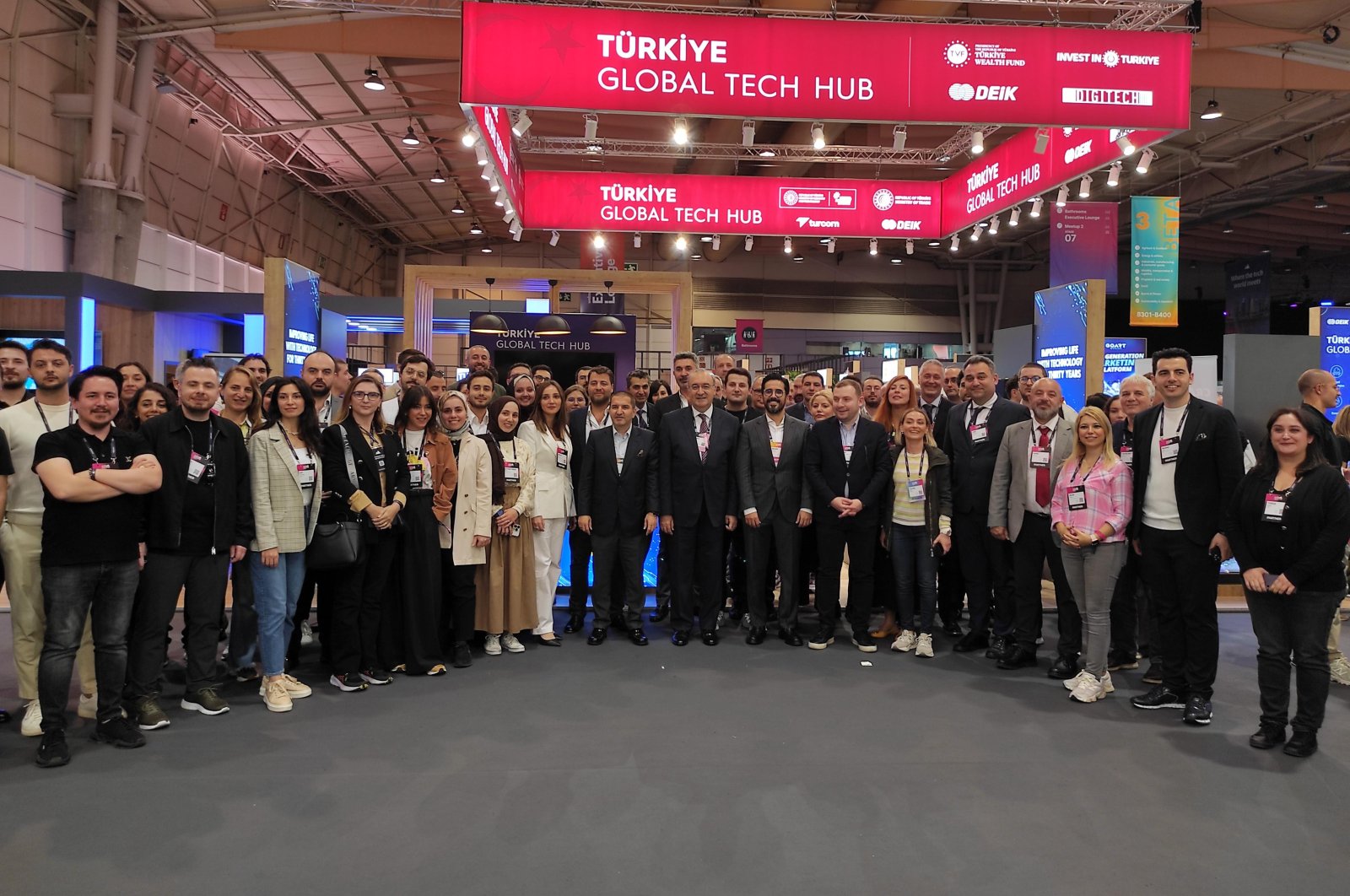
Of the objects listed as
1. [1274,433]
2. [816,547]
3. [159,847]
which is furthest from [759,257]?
[159,847]

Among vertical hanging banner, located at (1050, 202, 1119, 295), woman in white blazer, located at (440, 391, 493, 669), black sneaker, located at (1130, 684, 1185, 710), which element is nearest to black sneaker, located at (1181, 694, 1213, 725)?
black sneaker, located at (1130, 684, 1185, 710)

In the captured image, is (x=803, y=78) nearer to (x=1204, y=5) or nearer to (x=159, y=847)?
(x=159, y=847)

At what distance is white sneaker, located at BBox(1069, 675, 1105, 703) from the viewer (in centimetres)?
412

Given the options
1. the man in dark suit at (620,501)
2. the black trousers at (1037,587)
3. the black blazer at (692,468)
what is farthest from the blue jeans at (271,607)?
the black trousers at (1037,587)

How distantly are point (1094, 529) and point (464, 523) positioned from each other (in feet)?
10.8

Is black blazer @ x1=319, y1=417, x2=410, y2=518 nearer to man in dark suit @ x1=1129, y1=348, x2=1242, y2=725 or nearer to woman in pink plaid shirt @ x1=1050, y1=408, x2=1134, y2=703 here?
woman in pink plaid shirt @ x1=1050, y1=408, x2=1134, y2=703

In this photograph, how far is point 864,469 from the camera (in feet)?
16.4

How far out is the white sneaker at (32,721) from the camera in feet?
11.6

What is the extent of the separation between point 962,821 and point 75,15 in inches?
489

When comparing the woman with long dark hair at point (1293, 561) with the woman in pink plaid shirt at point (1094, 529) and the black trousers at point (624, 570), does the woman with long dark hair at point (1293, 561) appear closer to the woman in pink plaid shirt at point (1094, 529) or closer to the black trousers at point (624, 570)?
the woman in pink plaid shirt at point (1094, 529)

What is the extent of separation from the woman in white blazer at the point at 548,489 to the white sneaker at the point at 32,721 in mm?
2388

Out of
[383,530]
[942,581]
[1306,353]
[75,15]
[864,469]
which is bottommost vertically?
[942,581]

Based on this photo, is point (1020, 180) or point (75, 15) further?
point (75, 15)

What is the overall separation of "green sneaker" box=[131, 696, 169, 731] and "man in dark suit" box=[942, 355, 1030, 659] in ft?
13.7
